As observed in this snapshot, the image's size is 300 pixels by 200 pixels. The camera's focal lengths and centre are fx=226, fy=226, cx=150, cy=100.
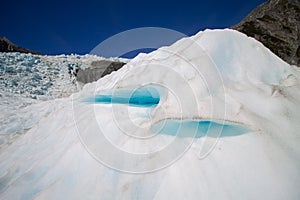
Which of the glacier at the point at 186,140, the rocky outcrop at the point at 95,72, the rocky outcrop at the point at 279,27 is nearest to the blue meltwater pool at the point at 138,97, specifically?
the glacier at the point at 186,140

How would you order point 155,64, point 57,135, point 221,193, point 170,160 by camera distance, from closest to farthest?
point 221,193, point 170,160, point 57,135, point 155,64

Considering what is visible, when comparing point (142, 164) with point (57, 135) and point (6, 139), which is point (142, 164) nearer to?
point (57, 135)

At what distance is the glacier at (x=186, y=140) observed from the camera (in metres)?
2.32

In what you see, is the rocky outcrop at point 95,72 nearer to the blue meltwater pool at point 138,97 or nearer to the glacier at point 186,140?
the blue meltwater pool at point 138,97

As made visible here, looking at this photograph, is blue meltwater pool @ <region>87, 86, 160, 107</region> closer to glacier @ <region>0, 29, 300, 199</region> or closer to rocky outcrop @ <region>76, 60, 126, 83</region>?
glacier @ <region>0, 29, 300, 199</region>

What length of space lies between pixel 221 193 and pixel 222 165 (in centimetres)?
32

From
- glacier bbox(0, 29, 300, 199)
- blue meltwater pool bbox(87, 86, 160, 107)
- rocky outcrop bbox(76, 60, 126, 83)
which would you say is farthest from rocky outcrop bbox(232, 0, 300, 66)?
blue meltwater pool bbox(87, 86, 160, 107)

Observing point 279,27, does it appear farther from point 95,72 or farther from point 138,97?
point 138,97

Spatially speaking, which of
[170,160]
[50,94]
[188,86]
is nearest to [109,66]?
[50,94]

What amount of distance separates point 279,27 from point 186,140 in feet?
49.7

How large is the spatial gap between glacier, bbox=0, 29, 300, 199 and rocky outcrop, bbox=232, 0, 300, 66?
10119 mm

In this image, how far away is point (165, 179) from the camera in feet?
7.90

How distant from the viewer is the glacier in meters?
2.32

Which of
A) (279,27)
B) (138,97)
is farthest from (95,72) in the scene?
(279,27)
